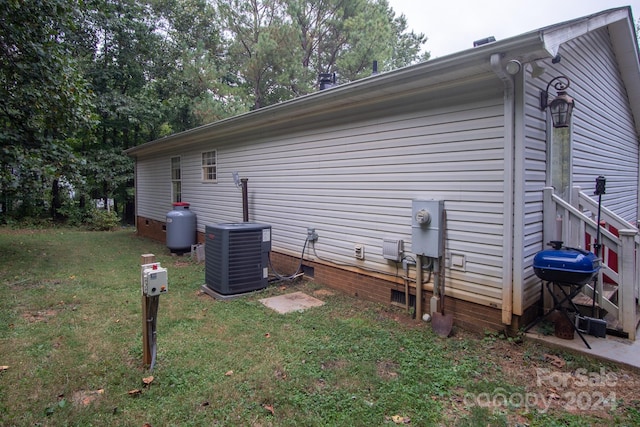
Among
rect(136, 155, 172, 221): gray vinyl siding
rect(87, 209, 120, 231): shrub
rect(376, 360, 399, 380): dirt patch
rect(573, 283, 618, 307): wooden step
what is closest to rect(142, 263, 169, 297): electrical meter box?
rect(376, 360, 399, 380): dirt patch

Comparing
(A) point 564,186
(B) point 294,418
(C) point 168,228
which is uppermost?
(A) point 564,186

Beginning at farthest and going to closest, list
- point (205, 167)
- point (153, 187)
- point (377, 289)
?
point (153, 187)
point (205, 167)
point (377, 289)

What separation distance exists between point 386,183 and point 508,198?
152 centimetres

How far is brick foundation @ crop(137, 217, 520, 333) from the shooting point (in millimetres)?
3689

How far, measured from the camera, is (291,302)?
4.97m

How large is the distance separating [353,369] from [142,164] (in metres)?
11.5

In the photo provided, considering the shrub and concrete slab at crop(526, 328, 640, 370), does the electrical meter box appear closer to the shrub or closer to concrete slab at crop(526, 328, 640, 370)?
concrete slab at crop(526, 328, 640, 370)

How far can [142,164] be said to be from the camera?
12391mm

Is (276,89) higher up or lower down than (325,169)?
higher up

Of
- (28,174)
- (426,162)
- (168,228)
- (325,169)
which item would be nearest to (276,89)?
(168,228)

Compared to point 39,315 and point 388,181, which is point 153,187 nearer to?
point 39,315

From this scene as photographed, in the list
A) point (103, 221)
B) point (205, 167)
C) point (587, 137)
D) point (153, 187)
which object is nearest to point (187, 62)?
point (153, 187)

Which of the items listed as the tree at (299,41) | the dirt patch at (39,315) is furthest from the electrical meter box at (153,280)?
the tree at (299,41)

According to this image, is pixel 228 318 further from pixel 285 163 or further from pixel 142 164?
pixel 142 164
